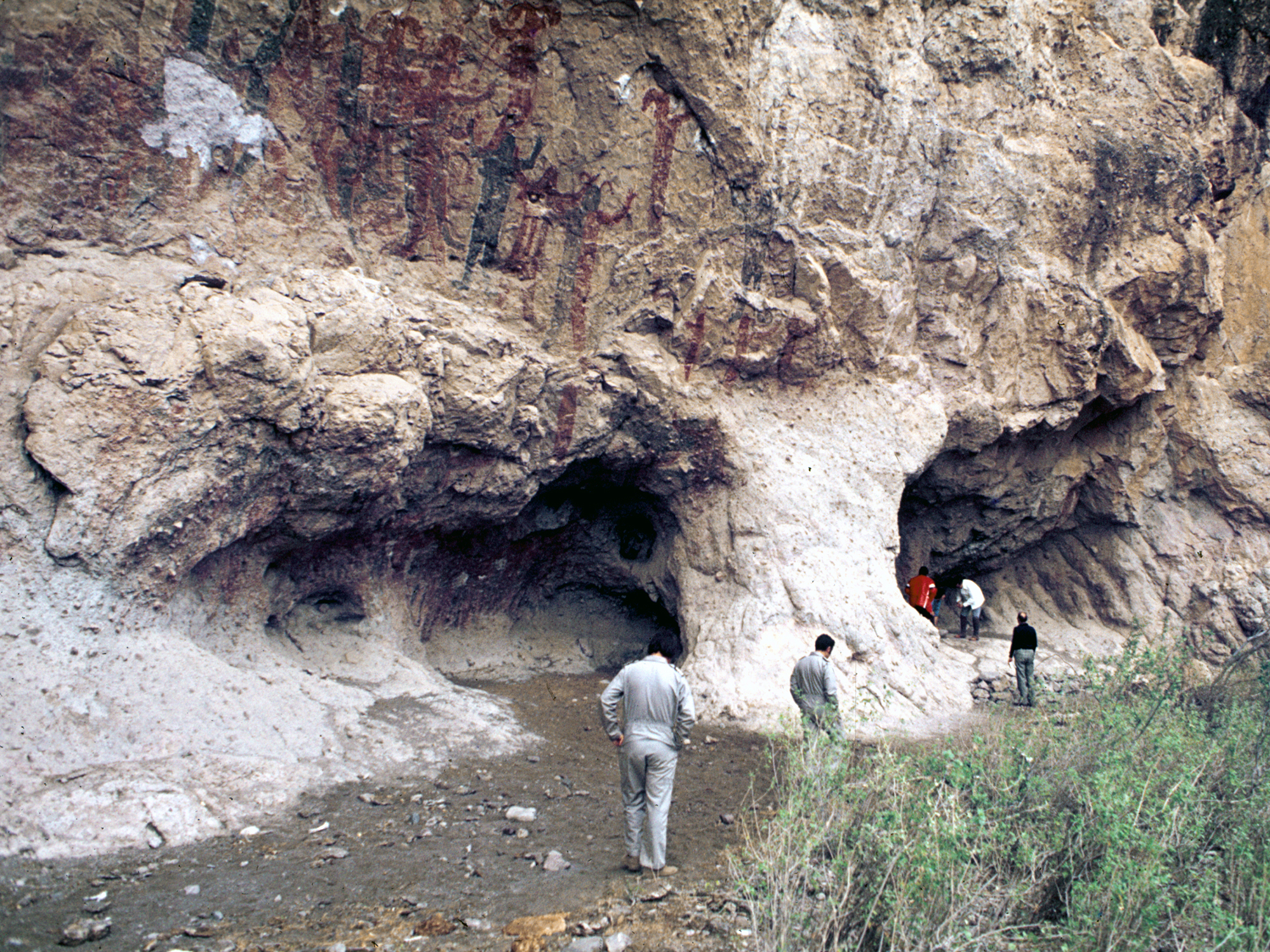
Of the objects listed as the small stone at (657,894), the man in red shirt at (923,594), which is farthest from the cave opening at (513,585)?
the small stone at (657,894)

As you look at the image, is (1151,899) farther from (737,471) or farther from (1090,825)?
(737,471)

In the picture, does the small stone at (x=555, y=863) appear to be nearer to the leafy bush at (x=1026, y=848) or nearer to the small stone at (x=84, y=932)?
the leafy bush at (x=1026, y=848)

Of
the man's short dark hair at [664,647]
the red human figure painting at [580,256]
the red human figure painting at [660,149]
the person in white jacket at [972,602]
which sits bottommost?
the man's short dark hair at [664,647]

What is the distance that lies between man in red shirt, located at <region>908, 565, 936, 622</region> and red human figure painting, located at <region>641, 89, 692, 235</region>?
4.35 m

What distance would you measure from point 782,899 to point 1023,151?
300 inches

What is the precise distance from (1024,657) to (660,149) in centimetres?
514

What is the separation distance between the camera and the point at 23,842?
3.40m

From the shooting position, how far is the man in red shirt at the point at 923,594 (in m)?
8.54

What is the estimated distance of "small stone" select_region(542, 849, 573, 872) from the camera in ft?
12.0

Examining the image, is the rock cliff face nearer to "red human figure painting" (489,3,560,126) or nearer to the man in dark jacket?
"red human figure painting" (489,3,560,126)

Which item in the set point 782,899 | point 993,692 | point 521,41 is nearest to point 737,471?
point 993,692

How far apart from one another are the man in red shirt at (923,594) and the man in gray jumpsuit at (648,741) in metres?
5.58

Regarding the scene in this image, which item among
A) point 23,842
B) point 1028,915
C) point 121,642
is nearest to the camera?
point 1028,915

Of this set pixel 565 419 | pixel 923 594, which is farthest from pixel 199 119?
pixel 923 594
